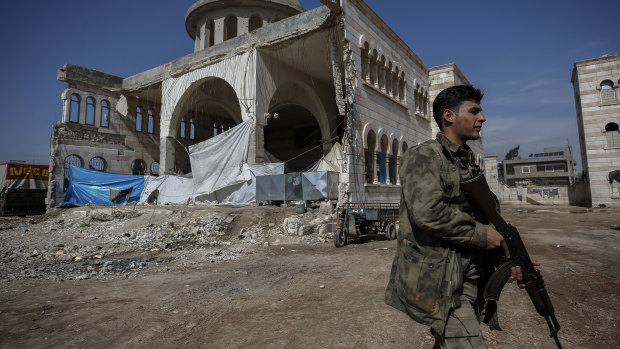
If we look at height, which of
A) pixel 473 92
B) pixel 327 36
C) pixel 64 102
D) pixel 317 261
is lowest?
pixel 317 261

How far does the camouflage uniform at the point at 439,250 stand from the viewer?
1499mm

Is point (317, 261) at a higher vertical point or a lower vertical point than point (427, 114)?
lower

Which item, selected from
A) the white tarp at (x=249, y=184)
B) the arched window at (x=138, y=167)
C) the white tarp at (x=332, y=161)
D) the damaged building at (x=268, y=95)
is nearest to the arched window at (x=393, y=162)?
the damaged building at (x=268, y=95)

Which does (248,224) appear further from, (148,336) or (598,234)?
(598,234)

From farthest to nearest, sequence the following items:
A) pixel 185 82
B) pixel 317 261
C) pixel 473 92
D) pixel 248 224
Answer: pixel 185 82, pixel 248 224, pixel 317 261, pixel 473 92

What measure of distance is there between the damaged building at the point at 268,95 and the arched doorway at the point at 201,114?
0.25ft

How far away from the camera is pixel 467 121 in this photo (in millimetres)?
1824

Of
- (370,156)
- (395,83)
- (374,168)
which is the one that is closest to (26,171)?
(370,156)

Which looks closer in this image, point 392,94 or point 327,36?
point 327,36

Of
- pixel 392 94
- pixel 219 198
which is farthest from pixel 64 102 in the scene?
pixel 392 94

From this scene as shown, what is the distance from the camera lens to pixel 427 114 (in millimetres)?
22625

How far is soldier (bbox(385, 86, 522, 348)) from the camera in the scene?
4.92 ft

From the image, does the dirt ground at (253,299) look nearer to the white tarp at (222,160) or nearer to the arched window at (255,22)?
the white tarp at (222,160)

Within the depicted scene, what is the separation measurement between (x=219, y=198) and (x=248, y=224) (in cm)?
451
